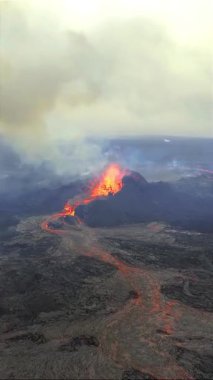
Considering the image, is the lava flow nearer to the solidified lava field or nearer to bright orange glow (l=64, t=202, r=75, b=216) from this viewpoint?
bright orange glow (l=64, t=202, r=75, b=216)

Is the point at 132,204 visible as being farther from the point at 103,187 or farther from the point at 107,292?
the point at 107,292

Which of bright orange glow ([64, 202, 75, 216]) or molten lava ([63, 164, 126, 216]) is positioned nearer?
bright orange glow ([64, 202, 75, 216])

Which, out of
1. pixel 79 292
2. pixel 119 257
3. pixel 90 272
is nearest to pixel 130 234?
pixel 119 257

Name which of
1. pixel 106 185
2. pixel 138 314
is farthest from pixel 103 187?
pixel 138 314

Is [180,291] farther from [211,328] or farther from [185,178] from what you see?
[185,178]

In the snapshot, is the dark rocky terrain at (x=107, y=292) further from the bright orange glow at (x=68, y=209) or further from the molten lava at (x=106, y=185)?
the molten lava at (x=106, y=185)

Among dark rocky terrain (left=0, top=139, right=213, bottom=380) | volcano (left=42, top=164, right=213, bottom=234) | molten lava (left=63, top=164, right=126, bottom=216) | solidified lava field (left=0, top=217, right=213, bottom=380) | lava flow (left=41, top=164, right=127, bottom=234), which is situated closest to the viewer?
solidified lava field (left=0, top=217, right=213, bottom=380)

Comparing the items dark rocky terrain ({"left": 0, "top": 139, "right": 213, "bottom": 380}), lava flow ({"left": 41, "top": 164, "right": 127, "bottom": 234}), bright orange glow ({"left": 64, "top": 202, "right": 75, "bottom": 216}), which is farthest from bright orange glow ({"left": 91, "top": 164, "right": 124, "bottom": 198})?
bright orange glow ({"left": 64, "top": 202, "right": 75, "bottom": 216})
